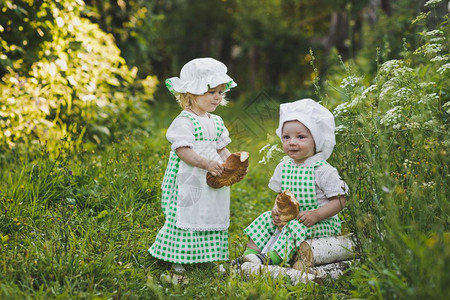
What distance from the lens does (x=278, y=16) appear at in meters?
15.4

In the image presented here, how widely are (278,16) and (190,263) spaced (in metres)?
13.4

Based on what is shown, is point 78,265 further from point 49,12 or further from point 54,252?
point 49,12

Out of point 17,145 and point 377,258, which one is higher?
point 17,145

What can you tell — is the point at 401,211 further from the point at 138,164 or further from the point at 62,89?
the point at 62,89

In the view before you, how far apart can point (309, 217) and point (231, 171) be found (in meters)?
0.56

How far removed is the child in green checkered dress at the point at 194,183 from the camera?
297cm

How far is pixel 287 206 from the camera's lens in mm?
3020

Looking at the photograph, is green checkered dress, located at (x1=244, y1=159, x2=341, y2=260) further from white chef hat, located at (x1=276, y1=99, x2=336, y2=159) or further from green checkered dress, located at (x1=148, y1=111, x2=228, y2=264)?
green checkered dress, located at (x1=148, y1=111, x2=228, y2=264)

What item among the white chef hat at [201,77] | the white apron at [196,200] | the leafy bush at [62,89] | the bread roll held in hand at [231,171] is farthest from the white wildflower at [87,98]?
the bread roll held in hand at [231,171]

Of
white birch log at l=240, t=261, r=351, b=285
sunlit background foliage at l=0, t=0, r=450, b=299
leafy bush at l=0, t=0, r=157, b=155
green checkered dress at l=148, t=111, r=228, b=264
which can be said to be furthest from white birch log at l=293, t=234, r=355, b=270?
leafy bush at l=0, t=0, r=157, b=155

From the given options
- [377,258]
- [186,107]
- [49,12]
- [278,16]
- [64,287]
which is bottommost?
[64,287]

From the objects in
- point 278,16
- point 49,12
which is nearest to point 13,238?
point 49,12

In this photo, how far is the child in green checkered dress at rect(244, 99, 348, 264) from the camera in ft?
9.88

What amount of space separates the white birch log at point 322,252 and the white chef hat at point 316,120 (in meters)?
0.58
